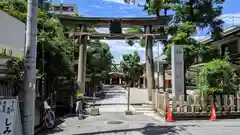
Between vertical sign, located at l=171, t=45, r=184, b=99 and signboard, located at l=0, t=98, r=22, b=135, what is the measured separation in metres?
7.92

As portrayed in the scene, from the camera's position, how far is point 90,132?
916 centimetres

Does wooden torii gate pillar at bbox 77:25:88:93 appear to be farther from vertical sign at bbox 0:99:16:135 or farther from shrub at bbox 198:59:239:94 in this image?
vertical sign at bbox 0:99:16:135

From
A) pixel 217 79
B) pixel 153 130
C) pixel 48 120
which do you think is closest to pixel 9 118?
pixel 48 120

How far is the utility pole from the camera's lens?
6.28 meters

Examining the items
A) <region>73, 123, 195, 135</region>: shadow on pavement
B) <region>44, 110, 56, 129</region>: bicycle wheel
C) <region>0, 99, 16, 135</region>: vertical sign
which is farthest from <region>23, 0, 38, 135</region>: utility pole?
<region>44, 110, 56, 129</region>: bicycle wheel

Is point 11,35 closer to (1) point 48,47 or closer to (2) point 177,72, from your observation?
(1) point 48,47

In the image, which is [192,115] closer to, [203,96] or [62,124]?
[203,96]

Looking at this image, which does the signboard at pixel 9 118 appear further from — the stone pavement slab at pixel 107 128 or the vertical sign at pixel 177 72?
the vertical sign at pixel 177 72

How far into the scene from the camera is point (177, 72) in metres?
12.5

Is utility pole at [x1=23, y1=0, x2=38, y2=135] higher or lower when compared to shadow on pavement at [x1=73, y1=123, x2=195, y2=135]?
higher

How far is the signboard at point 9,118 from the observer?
5.47 meters

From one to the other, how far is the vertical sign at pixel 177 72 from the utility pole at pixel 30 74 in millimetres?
7527

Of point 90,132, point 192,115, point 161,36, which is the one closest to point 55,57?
point 90,132

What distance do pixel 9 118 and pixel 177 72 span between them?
8638 mm
